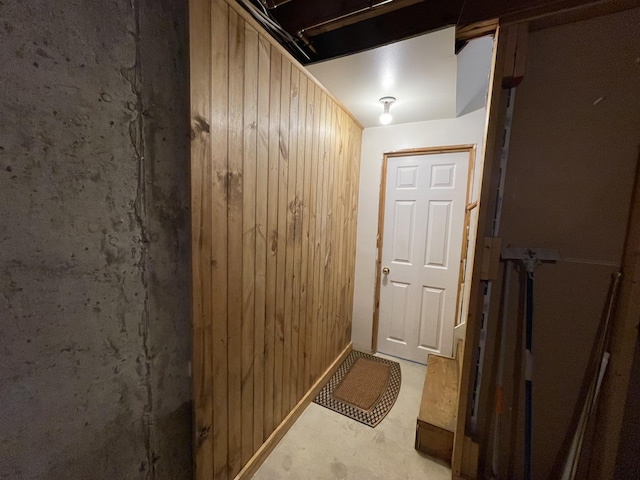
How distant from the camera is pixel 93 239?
0.81m

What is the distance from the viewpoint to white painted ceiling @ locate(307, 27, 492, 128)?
134 centimetres

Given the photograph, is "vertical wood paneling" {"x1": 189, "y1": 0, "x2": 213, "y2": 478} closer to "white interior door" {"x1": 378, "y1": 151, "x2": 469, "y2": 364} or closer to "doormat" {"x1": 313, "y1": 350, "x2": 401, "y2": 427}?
"doormat" {"x1": 313, "y1": 350, "x2": 401, "y2": 427}

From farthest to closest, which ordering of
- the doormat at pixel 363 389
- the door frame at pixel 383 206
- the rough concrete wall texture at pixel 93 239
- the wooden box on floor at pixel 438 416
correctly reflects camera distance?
1. the door frame at pixel 383 206
2. the doormat at pixel 363 389
3. the wooden box on floor at pixel 438 416
4. the rough concrete wall texture at pixel 93 239

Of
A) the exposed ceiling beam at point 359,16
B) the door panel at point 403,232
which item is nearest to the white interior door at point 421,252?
the door panel at point 403,232

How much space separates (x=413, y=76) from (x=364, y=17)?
0.47m

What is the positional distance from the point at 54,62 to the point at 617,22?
203cm

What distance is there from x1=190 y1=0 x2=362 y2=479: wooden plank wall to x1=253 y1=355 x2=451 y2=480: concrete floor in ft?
0.53

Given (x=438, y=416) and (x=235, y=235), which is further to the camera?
(x=438, y=416)

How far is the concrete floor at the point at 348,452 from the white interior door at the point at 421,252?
78 centimetres

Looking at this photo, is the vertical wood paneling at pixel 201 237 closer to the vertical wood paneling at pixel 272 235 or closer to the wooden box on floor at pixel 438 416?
the vertical wood paneling at pixel 272 235

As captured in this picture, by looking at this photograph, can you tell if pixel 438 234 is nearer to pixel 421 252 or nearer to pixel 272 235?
pixel 421 252

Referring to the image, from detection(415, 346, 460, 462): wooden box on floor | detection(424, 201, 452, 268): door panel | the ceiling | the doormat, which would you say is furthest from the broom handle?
detection(424, 201, 452, 268): door panel

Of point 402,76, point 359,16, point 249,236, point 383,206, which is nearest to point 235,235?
point 249,236

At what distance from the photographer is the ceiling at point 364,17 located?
1.06 m
